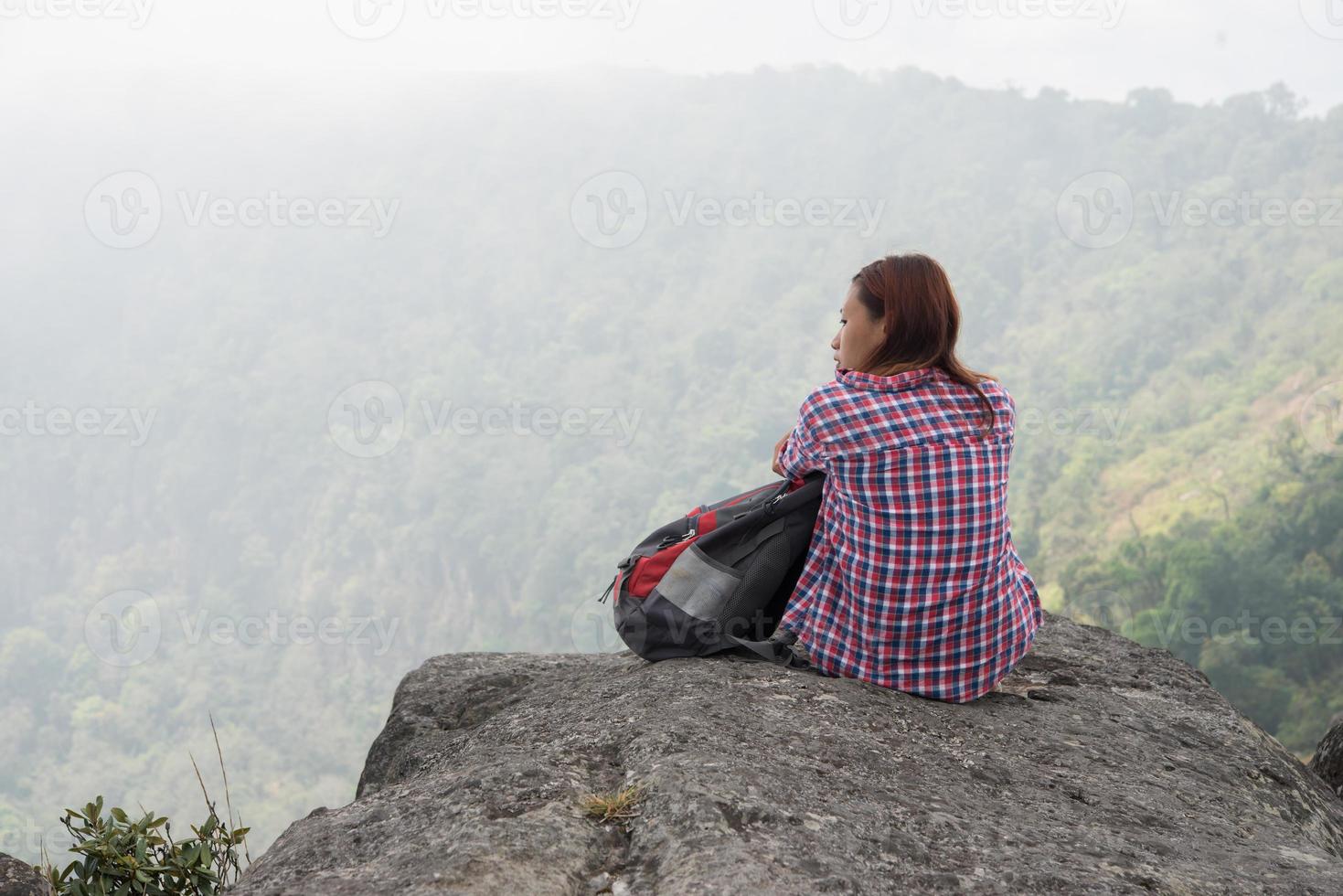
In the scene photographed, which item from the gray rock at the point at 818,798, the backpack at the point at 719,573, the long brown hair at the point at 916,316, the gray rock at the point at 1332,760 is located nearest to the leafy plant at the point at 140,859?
the gray rock at the point at 818,798

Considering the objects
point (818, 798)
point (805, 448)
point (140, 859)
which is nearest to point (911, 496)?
point (805, 448)

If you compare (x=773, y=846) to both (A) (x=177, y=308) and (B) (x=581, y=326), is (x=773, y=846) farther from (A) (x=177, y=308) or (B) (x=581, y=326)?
(A) (x=177, y=308)

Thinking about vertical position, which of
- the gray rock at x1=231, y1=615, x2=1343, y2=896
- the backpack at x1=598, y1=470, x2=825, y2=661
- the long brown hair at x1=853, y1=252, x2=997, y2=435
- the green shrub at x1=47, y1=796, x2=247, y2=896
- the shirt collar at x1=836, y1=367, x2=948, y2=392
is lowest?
the green shrub at x1=47, y1=796, x2=247, y2=896

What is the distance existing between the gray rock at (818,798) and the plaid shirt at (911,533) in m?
0.13

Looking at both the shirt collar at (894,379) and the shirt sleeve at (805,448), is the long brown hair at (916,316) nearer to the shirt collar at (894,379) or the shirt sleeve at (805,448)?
the shirt collar at (894,379)

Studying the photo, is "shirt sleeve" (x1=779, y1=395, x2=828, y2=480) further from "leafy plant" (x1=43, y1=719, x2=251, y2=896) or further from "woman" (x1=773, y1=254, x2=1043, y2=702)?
"leafy plant" (x1=43, y1=719, x2=251, y2=896)

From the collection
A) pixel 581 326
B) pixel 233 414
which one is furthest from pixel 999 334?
pixel 233 414

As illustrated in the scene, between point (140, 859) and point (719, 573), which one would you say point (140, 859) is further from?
point (719, 573)

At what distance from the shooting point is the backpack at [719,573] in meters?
3.10

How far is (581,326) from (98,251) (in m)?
57.3

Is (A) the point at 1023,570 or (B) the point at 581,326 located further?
(B) the point at 581,326

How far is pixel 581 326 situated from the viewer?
9294cm

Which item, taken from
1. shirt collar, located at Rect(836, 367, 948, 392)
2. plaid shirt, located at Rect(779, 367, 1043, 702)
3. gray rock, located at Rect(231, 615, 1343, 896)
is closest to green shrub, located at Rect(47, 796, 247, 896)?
gray rock, located at Rect(231, 615, 1343, 896)

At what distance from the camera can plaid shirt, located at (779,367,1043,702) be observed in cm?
295
